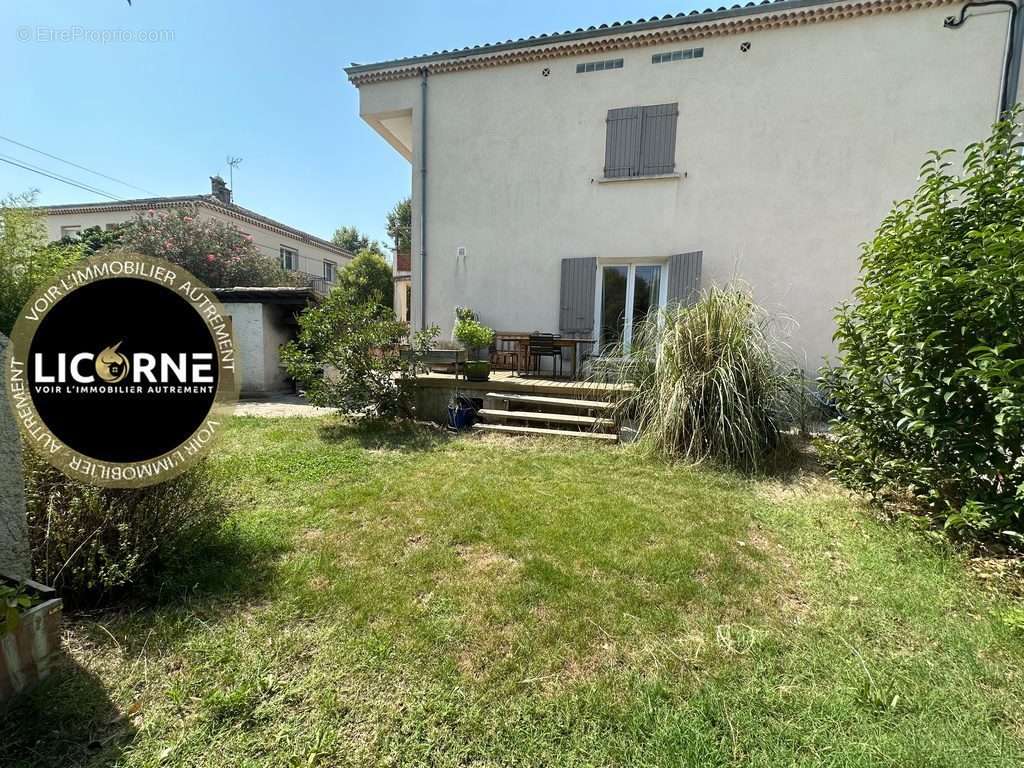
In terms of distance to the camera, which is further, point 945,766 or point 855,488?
point 855,488

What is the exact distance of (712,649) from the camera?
195cm

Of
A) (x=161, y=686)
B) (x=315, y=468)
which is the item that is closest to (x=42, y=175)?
(x=315, y=468)

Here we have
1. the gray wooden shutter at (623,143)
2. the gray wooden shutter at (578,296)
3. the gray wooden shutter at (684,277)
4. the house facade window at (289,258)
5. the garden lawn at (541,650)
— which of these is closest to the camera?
the garden lawn at (541,650)

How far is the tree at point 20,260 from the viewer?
20.6 feet

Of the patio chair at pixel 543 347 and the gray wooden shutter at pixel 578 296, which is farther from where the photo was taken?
the gray wooden shutter at pixel 578 296

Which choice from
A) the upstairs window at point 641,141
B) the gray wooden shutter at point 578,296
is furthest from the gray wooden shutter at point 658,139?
the gray wooden shutter at point 578,296

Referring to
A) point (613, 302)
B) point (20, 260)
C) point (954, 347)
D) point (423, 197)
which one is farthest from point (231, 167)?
point (954, 347)

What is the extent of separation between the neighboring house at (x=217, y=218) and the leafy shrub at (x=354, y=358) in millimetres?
13279

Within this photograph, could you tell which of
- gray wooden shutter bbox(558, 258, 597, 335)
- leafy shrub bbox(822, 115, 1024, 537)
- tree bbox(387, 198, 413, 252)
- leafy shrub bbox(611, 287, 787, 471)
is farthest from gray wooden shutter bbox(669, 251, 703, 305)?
tree bbox(387, 198, 413, 252)

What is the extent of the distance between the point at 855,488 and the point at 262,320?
10675mm

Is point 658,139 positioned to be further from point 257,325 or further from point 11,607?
point 11,607

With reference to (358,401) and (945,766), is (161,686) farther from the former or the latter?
(358,401)

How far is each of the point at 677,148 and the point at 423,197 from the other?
203 inches

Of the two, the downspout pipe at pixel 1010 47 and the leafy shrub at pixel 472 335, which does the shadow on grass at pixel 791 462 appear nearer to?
the leafy shrub at pixel 472 335
